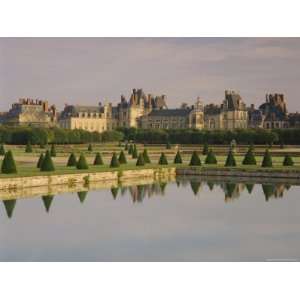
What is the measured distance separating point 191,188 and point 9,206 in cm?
390

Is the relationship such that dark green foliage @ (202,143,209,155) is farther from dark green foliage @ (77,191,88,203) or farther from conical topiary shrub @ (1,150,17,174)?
conical topiary shrub @ (1,150,17,174)

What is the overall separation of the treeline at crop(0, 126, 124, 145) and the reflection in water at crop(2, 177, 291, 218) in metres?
1.32

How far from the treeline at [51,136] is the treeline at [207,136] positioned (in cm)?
37

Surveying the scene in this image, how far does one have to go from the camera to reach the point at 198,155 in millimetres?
15469

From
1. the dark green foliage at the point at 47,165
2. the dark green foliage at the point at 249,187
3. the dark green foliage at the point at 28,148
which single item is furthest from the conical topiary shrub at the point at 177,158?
the dark green foliage at the point at 47,165

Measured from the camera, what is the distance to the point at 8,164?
11.9 m

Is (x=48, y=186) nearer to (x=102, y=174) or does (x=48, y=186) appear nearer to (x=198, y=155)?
(x=102, y=174)

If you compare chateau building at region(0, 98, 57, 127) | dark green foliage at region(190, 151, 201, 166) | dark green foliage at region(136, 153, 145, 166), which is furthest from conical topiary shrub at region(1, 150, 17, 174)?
dark green foliage at region(190, 151, 201, 166)

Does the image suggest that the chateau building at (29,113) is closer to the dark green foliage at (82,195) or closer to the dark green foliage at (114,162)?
the dark green foliage at (114,162)

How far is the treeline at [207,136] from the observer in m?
14.1

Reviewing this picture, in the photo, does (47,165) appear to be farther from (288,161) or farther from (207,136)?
(288,161)

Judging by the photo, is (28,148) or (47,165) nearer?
(47,165)

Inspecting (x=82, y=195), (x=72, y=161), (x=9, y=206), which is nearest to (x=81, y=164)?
(x=72, y=161)

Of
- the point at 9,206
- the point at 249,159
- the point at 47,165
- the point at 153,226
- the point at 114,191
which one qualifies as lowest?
the point at 153,226
